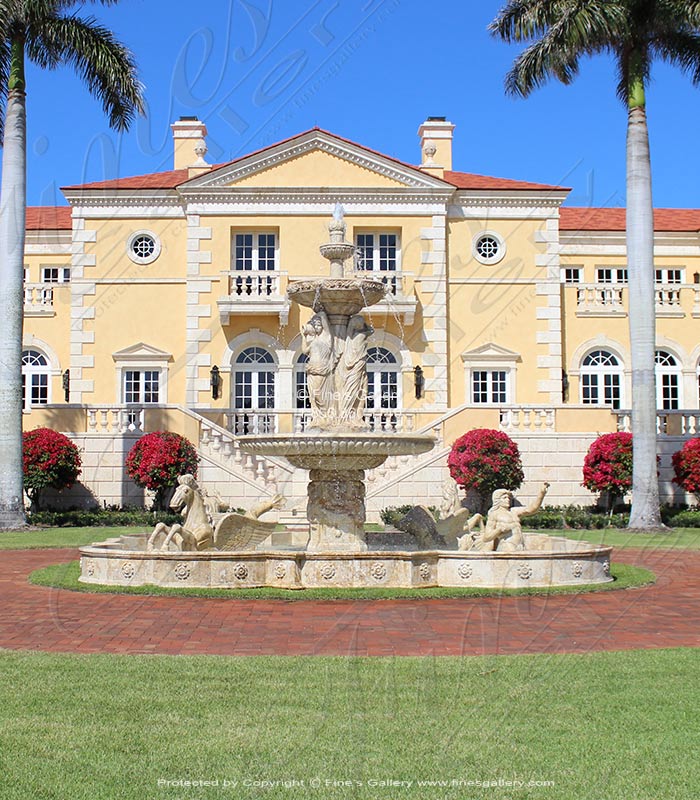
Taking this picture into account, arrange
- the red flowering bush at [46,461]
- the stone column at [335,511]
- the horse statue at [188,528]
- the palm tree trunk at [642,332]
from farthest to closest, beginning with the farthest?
the red flowering bush at [46,461], the palm tree trunk at [642,332], the stone column at [335,511], the horse statue at [188,528]

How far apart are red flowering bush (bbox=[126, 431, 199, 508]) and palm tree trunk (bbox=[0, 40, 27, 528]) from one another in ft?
10.7

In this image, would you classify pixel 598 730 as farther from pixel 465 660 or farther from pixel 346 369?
pixel 346 369

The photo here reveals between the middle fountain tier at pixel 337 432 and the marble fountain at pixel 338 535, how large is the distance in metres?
0.02

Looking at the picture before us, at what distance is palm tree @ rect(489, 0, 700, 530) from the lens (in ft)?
76.2

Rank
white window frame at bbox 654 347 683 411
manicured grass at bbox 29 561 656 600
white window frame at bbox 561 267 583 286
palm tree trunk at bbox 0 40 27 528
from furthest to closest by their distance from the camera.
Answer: white window frame at bbox 561 267 583 286, white window frame at bbox 654 347 683 411, palm tree trunk at bbox 0 40 27 528, manicured grass at bbox 29 561 656 600

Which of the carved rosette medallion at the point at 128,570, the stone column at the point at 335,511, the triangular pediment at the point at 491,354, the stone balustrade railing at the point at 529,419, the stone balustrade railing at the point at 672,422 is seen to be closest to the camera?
the carved rosette medallion at the point at 128,570

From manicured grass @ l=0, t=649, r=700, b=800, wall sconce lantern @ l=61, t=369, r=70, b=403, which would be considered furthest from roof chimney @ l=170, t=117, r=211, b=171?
manicured grass @ l=0, t=649, r=700, b=800

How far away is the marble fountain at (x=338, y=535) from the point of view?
42.3 ft

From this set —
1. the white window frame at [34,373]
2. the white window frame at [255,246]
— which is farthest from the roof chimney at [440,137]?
the white window frame at [34,373]

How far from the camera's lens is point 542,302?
33406 millimetres

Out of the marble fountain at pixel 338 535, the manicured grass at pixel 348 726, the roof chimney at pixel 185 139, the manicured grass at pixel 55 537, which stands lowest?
the manicured grass at pixel 55 537

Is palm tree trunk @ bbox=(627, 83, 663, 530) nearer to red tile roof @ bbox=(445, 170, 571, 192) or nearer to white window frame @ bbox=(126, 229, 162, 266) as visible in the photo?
red tile roof @ bbox=(445, 170, 571, 192)

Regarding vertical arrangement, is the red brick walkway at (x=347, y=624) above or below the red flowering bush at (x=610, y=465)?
below

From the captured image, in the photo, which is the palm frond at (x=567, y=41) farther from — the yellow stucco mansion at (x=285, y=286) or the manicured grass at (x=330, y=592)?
the manicured grass at (x=330, y=592)
